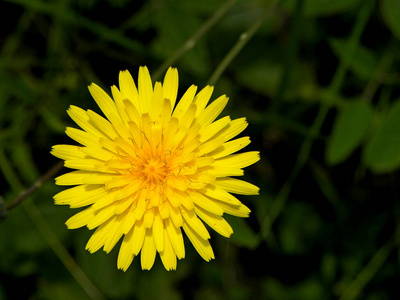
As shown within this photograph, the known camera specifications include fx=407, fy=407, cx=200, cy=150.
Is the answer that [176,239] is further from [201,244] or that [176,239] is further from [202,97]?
[202,97]

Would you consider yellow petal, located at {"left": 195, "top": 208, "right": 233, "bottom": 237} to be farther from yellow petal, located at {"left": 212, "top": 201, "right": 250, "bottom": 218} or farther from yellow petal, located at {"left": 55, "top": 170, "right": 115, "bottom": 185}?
yellow petal, located at {"left": 55, "top": 170, "right": 115, "bottom": 185}

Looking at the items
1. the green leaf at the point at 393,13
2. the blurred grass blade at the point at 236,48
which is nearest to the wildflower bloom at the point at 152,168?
the blurred grass blade at the point at 236,48

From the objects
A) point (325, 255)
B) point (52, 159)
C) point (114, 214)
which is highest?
point (52, 159)

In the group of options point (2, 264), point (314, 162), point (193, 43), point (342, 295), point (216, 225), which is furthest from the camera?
point (314, 162)

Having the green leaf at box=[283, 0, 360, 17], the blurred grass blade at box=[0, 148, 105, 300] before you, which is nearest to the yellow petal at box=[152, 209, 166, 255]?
the blurred grass blade at box=[0, 148, 105, 300]

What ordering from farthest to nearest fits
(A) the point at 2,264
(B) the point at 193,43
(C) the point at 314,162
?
(C) the point at 314,162
(A) the point at 2,264
(B) the point at 193,43

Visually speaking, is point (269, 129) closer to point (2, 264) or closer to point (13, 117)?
point (13, 117)

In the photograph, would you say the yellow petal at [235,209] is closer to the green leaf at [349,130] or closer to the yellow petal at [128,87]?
the yellow petal at [128,87]

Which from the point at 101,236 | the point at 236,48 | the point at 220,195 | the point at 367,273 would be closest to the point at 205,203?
the point at 220,195

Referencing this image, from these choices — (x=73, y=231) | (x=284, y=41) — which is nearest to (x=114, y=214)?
(x=73, y=231)
